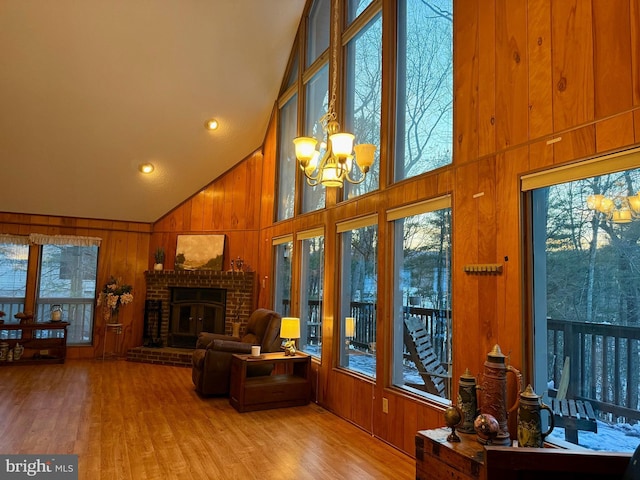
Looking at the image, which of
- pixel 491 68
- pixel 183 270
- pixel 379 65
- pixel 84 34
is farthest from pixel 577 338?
pixel 183 270

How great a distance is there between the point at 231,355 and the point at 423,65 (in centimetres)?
365

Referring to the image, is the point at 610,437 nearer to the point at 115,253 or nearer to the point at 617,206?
the point at 617,206

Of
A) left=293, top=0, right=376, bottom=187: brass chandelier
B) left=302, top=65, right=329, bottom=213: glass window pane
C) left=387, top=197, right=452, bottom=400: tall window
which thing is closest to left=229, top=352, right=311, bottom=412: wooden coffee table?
left=387, top=197, right=452, bottom=400: tall window

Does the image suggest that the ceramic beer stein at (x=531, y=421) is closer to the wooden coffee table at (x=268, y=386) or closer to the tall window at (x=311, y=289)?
the wooden coffee table at (x=268, y=386)

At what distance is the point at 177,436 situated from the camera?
3730 mm

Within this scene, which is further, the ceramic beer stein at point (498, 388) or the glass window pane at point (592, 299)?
the ceramic beer stein at point (498, 388)

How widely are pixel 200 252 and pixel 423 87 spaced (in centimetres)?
505

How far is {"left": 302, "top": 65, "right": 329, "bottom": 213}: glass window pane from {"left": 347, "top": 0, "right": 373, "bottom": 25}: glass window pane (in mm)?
654

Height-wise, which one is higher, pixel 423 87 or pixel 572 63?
pixel 423 87

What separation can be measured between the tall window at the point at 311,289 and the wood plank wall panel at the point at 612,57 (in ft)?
10.7

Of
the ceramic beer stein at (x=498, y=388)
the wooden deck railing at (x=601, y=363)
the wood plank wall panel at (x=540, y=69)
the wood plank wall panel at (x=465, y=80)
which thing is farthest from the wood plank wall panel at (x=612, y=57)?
the ceramic beer stein at (x=498, y=388)

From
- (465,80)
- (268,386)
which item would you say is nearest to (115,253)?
(268,386)

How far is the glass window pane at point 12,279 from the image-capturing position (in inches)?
274

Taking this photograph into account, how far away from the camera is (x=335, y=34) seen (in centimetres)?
511
